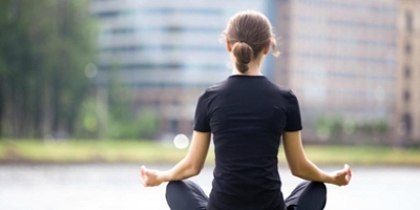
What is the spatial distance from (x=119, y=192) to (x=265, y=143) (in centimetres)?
411

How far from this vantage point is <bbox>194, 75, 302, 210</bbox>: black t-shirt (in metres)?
1.34

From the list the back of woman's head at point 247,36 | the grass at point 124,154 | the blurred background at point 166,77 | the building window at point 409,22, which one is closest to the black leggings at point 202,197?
the back of woman's head at point 247,36

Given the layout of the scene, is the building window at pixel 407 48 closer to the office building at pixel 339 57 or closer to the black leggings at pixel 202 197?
the office building at pixel 339 57

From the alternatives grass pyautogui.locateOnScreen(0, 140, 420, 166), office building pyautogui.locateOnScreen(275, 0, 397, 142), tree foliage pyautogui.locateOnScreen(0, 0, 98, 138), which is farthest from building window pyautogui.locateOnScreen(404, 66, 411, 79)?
tree foliage pyautogui.locateOnScreen(0, 0, 98, 138)

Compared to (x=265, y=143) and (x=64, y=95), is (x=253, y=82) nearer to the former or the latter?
(x=265, y=143)

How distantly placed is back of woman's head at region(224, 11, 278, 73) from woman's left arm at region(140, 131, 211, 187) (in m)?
0.16

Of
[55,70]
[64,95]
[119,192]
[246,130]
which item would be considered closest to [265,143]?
[246,130]

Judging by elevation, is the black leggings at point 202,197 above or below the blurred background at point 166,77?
above

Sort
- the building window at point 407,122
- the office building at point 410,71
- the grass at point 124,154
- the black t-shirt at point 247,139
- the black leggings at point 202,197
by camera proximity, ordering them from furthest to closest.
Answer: the building window at point 407,122 < the office building at point 410,71 < the grass at point 124,154 < the black leggings at point 202,197 < the black t-shirt at point 247,139

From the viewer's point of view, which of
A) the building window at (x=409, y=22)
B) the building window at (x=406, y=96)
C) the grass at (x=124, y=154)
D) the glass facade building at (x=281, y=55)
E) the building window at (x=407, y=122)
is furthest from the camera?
the glass facade building at (x=281, y=55)

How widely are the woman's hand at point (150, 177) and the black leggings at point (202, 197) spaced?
3 centimetres

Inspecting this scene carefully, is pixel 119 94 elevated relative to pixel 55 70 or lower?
lower

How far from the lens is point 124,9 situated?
67.3ft

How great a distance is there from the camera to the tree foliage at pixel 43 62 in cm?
1216
